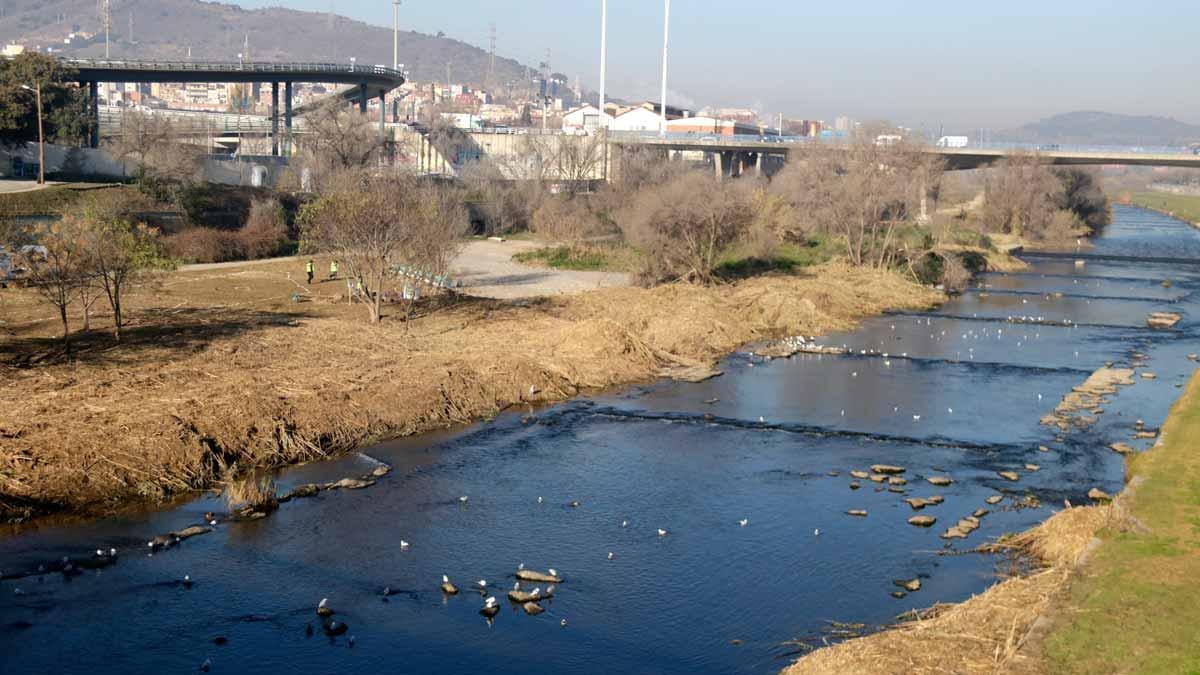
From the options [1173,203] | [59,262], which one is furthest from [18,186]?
[1173,203]

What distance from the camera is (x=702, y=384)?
96.9 feet

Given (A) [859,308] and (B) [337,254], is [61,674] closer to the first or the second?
(B) [337,254]

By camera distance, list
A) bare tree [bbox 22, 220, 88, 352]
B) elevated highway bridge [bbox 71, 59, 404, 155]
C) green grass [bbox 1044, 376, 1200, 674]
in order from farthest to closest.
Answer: elevated highway bridge [bbox 71, 59, 404, 155] → bare tree [bbox 22, 220, 88, 352] → green grass [bbox 1044, 376, 1200, 674]

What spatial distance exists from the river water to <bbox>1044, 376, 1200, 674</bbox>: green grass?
1.74 metres

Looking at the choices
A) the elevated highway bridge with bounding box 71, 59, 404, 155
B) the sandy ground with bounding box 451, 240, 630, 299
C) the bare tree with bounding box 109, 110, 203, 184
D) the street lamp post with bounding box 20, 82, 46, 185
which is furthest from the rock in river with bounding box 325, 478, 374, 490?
the elevated highway bridge with bounding box 71, 59, 404, 155

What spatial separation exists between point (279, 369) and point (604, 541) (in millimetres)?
10426

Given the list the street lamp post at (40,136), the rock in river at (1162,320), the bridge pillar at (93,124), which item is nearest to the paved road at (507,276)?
the street lamp post at (40,136)

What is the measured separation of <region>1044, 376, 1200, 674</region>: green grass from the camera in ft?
40.7

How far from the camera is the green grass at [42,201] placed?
45125 millimetres

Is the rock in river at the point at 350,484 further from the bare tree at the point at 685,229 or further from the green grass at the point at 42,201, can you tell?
the green grass at the point at 42,201

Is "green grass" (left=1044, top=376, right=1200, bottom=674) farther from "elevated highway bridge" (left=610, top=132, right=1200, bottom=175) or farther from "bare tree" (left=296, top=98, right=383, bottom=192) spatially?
"elevated highway bridge" (left=610, top=132, right=1200, bottom=175)

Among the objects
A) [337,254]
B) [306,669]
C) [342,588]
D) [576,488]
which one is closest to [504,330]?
[337,254]

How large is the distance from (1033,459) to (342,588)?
14257 millimetres

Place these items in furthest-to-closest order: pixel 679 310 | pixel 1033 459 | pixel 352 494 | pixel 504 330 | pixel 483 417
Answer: pixel 679 310 < pixel 504 330 < pixel 483 417 < pixel 1033 459 < pixel 352 494
